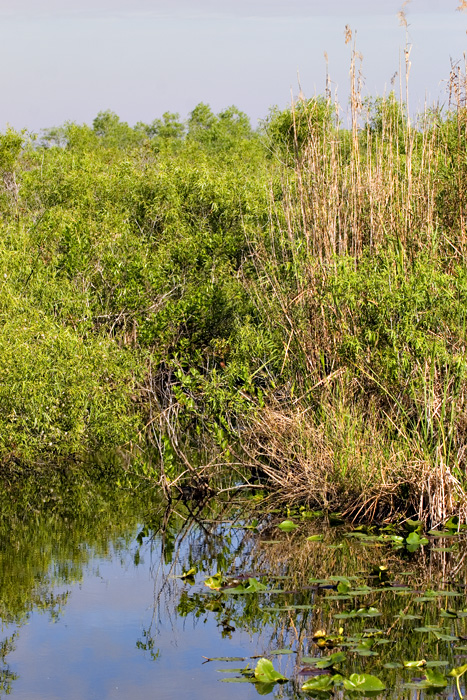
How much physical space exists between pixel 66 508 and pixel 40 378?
4.27ft

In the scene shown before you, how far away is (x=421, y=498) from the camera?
24.8ft

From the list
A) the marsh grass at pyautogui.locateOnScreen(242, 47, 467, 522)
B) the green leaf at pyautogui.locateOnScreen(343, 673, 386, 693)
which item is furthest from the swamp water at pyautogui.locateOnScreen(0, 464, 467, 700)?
the marsh grass at pyautogui.locateOnScreen(242, 47, 467, 522)

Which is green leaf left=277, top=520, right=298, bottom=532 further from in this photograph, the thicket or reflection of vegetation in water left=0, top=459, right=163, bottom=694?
A: reflection of vegetation in water left=0, top=459, right=163, bottom=694

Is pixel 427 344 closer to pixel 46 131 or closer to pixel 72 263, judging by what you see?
pixel 72 263

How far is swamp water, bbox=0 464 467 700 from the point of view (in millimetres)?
4977

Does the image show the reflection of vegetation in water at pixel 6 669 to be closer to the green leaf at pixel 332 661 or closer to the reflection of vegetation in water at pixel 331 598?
the reflection of vegetation in water at pixel 331 598

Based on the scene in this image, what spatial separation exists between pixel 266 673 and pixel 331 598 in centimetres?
130

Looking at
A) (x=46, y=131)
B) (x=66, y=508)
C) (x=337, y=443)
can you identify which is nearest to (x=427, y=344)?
(x=337, y=443)

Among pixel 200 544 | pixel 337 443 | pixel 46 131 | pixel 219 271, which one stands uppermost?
pixel 46 131

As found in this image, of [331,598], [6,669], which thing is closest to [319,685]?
[331,598]

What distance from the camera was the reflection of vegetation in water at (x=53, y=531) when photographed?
646 cm

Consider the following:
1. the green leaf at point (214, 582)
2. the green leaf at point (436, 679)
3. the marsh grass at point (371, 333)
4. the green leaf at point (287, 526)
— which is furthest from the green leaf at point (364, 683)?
the green leaf at point (287, 526)

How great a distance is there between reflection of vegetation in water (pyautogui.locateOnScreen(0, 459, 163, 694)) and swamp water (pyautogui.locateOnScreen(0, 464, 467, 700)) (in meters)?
0.02

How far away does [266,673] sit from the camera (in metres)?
4.84
